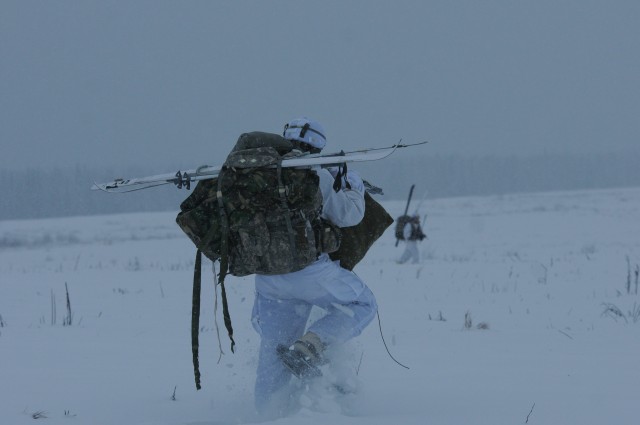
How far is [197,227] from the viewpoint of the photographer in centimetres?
393

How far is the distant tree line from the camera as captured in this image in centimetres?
11281

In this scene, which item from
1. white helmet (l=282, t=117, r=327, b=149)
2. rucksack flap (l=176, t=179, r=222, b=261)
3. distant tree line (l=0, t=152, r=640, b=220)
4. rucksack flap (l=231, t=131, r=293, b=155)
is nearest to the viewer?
rucksack flap (l=176, t=179, r=222, b=261)

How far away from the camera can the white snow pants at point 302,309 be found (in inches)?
161

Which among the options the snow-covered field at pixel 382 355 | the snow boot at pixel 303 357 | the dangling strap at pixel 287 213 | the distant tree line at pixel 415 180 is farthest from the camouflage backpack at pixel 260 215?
the distant tree line at pixel 415 180

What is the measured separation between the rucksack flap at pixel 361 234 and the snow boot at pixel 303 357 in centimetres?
58

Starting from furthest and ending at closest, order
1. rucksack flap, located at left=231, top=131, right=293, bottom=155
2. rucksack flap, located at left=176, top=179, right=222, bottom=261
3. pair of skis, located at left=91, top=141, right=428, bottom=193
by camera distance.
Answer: rucksack flap, located at left=231, top=131, right=293, bottom=155 → rucksack flap, located at left=176, top=179, right=222, bottom=261 → pair of skis, located at left=91, top=141, right=428, bottom=193

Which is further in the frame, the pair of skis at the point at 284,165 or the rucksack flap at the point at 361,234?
the rucksack flap at the point at 361,234

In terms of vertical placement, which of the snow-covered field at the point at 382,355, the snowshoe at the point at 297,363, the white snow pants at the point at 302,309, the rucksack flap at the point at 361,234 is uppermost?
the rucksack flap at the point at 361,234

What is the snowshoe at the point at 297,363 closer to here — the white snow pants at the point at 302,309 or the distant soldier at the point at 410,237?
the white snow pants at the point at 302,309

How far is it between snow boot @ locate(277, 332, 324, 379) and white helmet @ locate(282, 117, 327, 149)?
112 cm

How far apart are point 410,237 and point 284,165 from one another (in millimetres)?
13686

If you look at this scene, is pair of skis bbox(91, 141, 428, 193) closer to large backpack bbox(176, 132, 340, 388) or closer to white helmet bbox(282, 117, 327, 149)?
large backpack bbox(176, 132, 340, 388)

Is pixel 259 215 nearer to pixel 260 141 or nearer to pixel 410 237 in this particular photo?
pixel 260 141

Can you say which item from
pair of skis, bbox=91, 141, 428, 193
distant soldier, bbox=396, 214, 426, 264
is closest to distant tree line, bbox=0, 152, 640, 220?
distant soldier, bbox=396, 214, 426, 264
